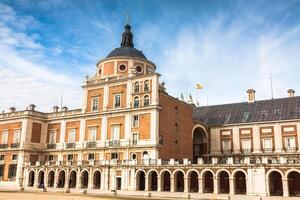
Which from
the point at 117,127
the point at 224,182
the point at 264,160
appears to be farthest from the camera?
the point at 117,127

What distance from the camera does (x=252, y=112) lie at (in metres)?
60.0

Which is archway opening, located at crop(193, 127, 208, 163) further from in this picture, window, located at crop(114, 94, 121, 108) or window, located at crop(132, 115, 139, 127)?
window, located at crop(114, 94, 121, 108)

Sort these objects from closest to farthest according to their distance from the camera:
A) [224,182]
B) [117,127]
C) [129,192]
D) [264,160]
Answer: [264,160], [129,192], [224,182], [117,127]

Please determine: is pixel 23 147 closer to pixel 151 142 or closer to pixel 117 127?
pixel 117 127

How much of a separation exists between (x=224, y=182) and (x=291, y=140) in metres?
14.4

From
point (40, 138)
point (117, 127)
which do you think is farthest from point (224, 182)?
point (40, 138)

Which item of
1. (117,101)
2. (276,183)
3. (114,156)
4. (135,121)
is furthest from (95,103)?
(276,183)

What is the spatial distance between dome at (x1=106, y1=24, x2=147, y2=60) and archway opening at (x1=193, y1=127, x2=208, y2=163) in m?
15.6

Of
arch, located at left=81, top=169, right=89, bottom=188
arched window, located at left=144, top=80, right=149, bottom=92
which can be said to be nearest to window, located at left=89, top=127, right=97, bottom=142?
arch, located at left=81, top=169, right=89, bottom=188

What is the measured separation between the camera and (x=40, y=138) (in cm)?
5841

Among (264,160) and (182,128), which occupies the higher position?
(182,128)

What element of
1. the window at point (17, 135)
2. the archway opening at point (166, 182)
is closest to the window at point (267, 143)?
the archway opening at point (166, 182)

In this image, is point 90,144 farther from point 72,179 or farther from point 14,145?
point 14,145

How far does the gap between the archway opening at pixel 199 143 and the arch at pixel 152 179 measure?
1316 centimetres
